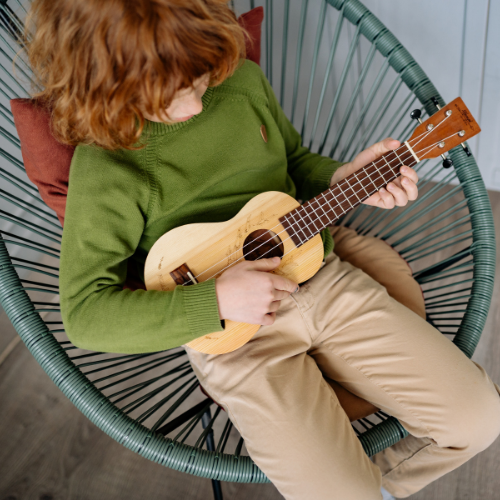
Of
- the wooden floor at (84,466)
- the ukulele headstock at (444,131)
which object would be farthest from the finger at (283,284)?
the wooden floor at (84,466)

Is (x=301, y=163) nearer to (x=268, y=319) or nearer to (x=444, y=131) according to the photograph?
(x=444, y=131)

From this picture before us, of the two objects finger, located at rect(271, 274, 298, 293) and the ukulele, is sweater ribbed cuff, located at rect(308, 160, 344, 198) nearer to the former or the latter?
the ukulele

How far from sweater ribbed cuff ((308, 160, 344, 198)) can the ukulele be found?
0.12m

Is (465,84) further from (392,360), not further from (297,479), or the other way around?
(297,479)

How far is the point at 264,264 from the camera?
703 mm

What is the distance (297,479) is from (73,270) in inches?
18.5

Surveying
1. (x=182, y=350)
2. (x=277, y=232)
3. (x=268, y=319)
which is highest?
(x=277, y=232)

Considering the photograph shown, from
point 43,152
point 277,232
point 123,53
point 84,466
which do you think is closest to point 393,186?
point 277,232

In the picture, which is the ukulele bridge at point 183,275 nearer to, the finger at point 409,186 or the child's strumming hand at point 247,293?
the child's strumming hand at point 247,293

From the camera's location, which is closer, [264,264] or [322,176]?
[264,264]

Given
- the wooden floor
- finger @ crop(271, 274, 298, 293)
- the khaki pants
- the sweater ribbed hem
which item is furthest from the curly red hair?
the wooden floor

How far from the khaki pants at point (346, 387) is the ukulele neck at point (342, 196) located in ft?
0.40

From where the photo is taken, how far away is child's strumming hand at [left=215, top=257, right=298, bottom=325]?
660 millimetres

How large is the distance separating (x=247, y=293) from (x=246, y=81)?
410mm
